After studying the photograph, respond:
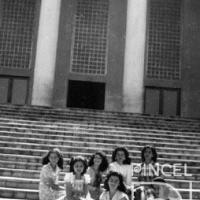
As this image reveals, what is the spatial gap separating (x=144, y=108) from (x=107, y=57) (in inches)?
127

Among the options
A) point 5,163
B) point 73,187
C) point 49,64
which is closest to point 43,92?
point 49,64

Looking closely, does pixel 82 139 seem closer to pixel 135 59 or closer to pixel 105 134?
pixel 105 134

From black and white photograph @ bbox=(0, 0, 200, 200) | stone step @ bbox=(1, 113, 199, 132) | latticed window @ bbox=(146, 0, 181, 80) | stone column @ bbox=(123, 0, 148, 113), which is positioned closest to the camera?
black and white photograph @ bbox=(0, 0, 200, 200)

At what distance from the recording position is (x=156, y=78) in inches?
821

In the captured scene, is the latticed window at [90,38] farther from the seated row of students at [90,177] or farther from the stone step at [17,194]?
the seated row of students at [90,177]

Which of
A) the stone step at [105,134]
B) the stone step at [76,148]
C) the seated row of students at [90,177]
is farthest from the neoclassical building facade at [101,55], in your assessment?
the seated row of students at [90,177]

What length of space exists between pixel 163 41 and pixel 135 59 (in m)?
3.06

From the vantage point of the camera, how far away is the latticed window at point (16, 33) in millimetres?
20750

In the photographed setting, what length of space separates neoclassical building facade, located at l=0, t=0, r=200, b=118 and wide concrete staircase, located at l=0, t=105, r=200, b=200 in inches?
180

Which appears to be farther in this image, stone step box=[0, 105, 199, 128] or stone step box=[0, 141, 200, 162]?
stone step box=[0, 105, 199, 128]

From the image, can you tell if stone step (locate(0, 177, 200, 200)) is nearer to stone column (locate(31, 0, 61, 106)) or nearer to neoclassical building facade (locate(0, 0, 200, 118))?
stone column (locate(31, 0, 61, 106))

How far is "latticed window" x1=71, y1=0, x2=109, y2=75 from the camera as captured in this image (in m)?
20.7

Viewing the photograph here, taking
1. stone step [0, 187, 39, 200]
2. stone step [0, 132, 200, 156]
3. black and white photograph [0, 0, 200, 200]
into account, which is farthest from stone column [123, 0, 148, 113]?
stone step [0, 187, 39, 200]

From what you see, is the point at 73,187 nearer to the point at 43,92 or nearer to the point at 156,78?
the point at 43,92
